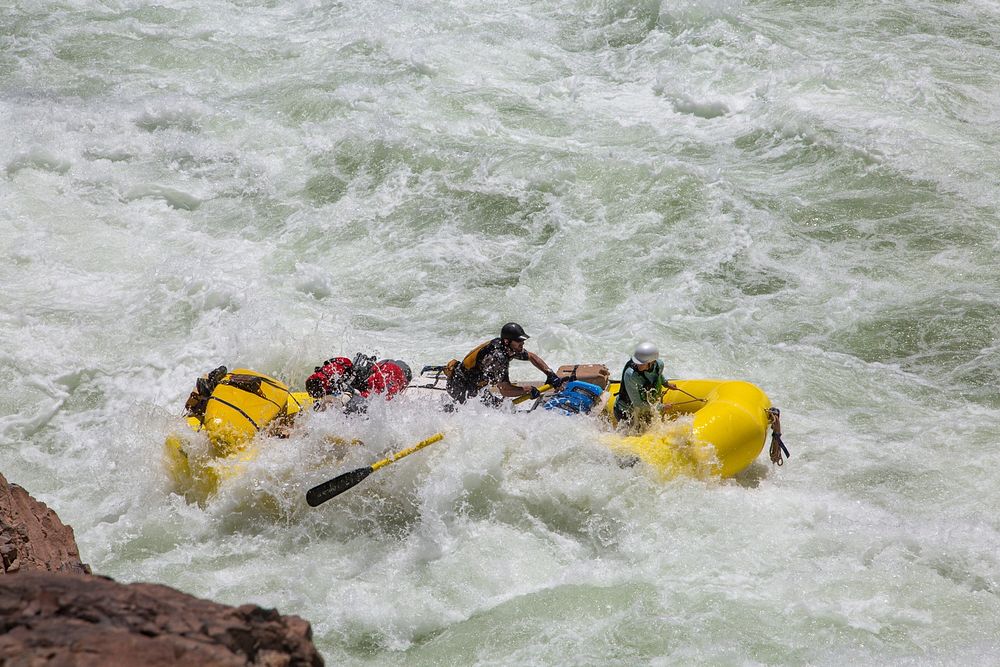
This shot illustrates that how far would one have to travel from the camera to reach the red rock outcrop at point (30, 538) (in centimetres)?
424

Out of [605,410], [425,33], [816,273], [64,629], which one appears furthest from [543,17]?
[64,629]

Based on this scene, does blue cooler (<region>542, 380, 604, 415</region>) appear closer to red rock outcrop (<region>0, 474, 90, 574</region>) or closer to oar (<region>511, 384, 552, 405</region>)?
oar (<region>511, 384, 552, 405</region>)

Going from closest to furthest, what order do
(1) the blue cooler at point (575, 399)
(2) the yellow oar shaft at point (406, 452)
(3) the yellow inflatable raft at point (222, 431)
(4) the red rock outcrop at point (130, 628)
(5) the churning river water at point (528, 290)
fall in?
(4) the red rock outcrop at point (130, 628) → (5) the churning river water at point (528, 290) → (2) the yellow oar shaft at point (406, 452) → (3) the yellow inflatable raft at point (222, 431) → (1) the blue cooler at point (575, 399)

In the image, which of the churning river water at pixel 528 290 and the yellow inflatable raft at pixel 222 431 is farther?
the yellow inflatable raft at pixel 222 431

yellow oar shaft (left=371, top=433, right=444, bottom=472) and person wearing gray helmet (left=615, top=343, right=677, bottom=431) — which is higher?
person wearing gray helmet (left=615, top=343, right=677, bottom=431)

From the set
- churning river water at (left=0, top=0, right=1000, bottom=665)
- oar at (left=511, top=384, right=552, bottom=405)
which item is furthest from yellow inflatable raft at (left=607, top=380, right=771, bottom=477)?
oar at (left=511, top=384, right=552, bottom=405)

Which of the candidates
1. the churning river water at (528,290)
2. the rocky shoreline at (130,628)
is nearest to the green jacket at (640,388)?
the churning river water at (528,290)

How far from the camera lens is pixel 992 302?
8.45 m

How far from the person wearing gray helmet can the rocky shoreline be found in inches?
162

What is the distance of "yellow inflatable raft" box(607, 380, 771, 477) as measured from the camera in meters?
6.38

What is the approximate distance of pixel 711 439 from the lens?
6391mm

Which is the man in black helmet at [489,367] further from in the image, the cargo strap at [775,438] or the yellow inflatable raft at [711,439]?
the cargo strap at [775,438]

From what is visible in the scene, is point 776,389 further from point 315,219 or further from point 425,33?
point 425,33

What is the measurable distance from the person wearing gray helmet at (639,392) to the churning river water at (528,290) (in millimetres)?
281
